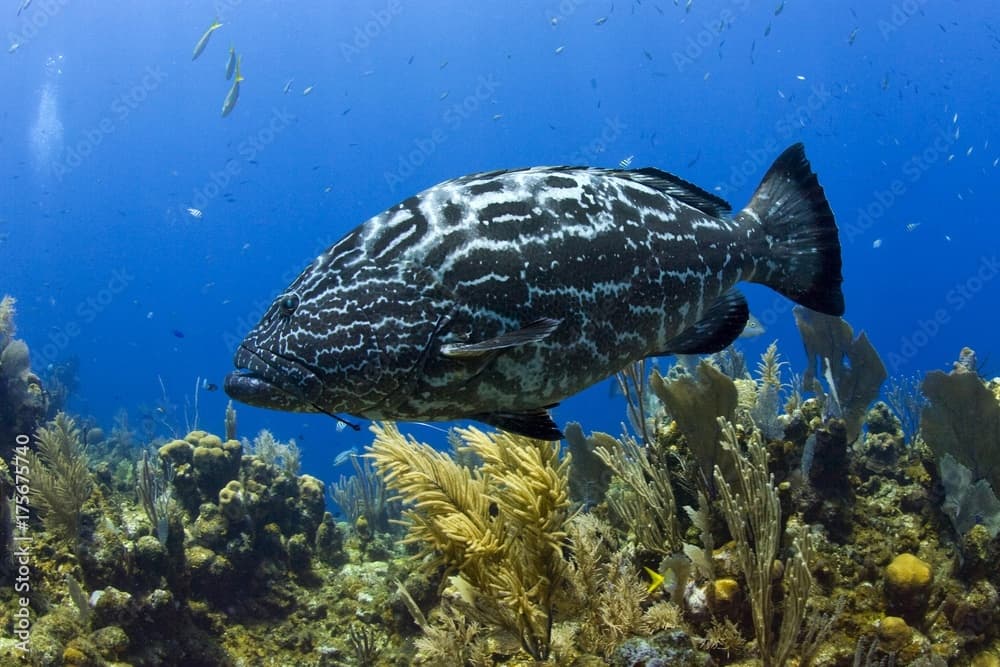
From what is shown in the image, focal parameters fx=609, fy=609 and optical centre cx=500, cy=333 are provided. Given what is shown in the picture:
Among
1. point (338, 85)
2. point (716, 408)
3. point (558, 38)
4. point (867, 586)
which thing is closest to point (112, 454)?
point (716, 408)

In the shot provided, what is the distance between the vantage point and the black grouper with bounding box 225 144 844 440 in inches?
95.0

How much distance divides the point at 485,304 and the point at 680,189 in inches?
57.5

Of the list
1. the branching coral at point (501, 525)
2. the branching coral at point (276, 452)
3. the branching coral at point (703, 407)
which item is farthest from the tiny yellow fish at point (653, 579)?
the branching coral at point (276, 452)

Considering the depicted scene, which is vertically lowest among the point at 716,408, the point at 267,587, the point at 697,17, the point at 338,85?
the point at 267,587

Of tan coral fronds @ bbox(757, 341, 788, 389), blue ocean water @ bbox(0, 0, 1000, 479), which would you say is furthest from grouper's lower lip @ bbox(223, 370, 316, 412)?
blue ocean water @ bbox(0, 0, 1000, 479)

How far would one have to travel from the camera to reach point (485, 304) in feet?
8.14

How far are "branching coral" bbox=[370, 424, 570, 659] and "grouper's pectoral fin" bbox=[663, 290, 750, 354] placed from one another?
3.90 feet

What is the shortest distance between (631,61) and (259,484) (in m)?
78.9

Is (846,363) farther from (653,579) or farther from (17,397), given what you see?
(17,397)

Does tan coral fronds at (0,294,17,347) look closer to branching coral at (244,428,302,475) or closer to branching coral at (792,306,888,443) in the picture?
branching coral at (244,428,302,475)

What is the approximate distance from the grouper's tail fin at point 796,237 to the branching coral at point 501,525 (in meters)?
1.77

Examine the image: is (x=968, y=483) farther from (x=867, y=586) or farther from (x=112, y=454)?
(x=112, y=454)

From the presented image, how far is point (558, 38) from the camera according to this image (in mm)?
72812

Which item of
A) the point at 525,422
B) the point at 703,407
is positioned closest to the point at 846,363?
the point at 703,407
